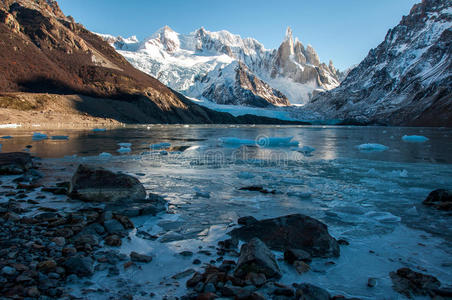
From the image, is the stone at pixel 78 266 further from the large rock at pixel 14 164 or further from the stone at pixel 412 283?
the large rock at pixel 14 164

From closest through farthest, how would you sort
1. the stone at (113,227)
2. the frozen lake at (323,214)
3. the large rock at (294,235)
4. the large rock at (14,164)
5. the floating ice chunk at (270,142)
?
the frozen lake at (323,214)
the large rock at (294,235)
the stone at (113,227)
the large rock at (14,164)
the floating ice chunk at (270,142)

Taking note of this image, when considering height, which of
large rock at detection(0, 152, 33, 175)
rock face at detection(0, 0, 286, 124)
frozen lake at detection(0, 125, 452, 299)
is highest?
rock face at detection(0, 0, 286, 124)

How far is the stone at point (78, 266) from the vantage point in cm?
324

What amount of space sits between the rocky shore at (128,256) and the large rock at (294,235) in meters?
0.01

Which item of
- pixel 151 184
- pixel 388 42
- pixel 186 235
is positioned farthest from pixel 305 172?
pixel 388 42

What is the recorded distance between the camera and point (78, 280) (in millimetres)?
3113

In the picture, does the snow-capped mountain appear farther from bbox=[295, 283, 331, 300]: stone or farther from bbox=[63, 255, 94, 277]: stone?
bbox=[63, 255, 94, 277]: stone

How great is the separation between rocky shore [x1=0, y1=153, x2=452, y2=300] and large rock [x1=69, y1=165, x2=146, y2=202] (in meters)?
0.24

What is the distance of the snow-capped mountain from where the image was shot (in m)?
111

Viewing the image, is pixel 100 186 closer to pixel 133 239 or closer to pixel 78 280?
pixel 133 239

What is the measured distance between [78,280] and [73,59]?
12093 centimetres

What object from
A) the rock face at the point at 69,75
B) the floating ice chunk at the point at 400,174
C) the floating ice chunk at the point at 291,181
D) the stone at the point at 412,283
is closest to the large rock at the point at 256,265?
the stone at the point at 412,283

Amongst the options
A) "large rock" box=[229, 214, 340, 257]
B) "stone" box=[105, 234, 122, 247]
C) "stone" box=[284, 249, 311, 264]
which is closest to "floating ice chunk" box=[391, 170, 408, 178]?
"large rock" box=[229, 214, 340, 257]

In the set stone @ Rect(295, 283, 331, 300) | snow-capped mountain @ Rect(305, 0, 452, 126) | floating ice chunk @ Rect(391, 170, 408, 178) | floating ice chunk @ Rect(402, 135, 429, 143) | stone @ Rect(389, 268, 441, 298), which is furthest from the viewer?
snow-capped mountain @ Rect(305, 0, 452, 126)
